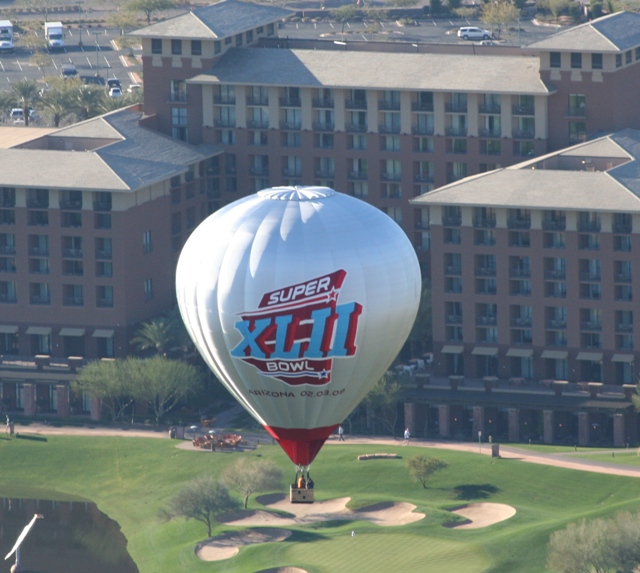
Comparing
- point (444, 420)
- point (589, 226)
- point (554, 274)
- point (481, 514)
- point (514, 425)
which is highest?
point (589, 226)

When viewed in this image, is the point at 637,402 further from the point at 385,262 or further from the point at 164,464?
the point at 385,262

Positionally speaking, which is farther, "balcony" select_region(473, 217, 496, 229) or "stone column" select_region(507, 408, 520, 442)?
"balcony" select_region(473, 217, 496, 229)

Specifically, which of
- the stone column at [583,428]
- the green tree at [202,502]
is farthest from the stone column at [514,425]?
the green tree at [202,502]

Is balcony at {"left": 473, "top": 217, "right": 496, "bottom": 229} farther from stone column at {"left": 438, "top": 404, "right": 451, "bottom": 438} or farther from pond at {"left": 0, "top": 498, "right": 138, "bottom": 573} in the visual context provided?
pond at {"left": 0, "top": 498, "right": 138, "bottom": 573}

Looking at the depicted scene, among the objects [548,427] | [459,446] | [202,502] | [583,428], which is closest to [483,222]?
[548,427]

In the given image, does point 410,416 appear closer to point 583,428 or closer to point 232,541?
point 583,428

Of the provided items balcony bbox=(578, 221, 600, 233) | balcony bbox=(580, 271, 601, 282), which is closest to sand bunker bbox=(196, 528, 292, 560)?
balcony bbox=(580, 271, 601, 282)
